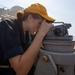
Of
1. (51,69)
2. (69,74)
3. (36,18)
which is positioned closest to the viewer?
(51,69)

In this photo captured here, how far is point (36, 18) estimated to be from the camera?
163 cm

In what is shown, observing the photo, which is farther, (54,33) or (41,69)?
(54,33)

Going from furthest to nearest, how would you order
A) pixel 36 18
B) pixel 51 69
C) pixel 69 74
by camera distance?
pixel 36 18, pixel 69 74, pixel 51 69

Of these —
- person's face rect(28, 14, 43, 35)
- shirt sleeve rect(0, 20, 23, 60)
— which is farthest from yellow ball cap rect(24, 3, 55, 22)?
shirt sleeve rect(0, 20, 23, 60)

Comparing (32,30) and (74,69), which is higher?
(32,30)

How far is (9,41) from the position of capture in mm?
1471

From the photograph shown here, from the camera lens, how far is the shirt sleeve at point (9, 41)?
1465mm

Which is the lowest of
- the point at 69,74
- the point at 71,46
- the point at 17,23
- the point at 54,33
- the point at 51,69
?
the point at 69,74

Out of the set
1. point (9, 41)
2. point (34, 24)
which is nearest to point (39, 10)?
point (34, 24)

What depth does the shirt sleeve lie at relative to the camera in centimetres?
146

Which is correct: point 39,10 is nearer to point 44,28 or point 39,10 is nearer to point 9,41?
point 44,28

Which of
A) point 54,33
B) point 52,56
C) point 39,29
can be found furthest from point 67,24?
point 52,56

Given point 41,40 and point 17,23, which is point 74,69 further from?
point 17,23

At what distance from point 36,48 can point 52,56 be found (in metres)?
0.16
